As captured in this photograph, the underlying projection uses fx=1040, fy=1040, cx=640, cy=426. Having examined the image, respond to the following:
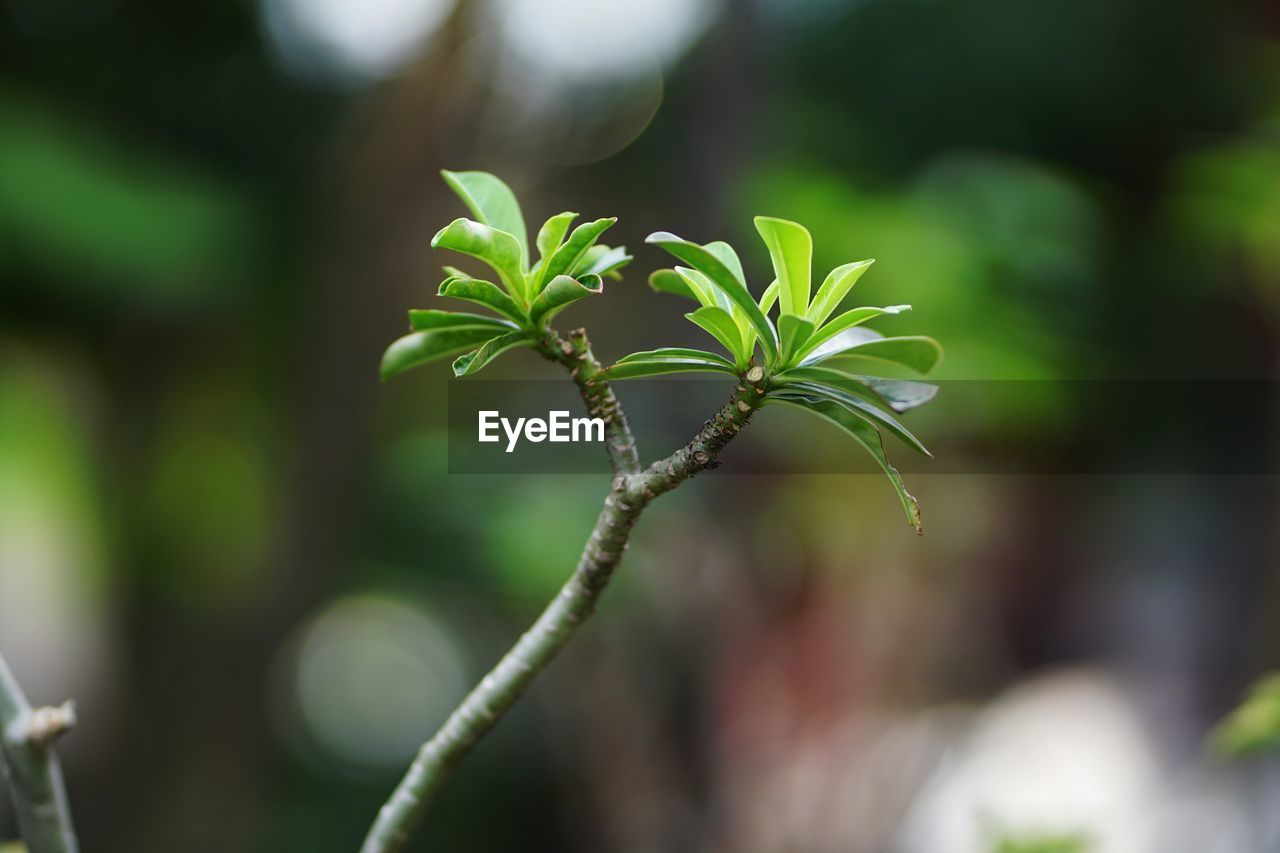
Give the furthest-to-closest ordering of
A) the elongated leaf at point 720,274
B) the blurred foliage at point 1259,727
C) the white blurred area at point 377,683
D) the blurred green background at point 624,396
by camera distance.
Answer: the white blurred area at point 377,683 < the blurred green background at point 624,396 < the blurred foliage at point 1259,727 < the elongated leaf at point 720,274

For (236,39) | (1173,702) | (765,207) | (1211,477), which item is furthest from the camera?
(1211,477)

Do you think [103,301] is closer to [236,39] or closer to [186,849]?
[236,39]

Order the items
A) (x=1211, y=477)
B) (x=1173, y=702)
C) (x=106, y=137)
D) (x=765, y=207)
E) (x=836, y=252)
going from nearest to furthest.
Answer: (x=765, y=207)
(x=836, y=252)
(x=106, y=137)
(x=1173, y=702)
(x=1211, y=477)

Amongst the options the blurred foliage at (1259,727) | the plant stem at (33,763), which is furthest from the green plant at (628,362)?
the blurred foliage at (1259,727)


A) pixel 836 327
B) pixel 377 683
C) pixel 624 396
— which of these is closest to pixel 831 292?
pixel 836 327

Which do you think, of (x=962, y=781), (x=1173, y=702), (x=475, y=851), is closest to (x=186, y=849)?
(x=475, y=851)

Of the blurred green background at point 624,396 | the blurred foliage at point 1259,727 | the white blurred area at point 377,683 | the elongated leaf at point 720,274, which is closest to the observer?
the elongated leaf at point 720,274

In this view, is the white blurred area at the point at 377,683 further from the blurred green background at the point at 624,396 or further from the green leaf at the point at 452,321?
the green leaf at the point at 452,321
